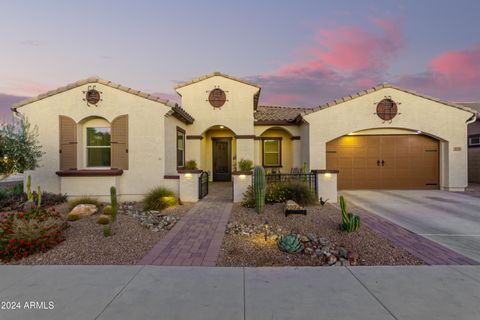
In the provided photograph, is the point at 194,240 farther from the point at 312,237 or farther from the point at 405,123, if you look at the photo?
the point at 405,123

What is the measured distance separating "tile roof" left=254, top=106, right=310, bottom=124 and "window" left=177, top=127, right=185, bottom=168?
422cm

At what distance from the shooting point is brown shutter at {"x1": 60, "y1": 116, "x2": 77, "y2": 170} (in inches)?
397

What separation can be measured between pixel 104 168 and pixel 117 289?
7842mm

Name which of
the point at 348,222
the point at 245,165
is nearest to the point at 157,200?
the point at 245,165

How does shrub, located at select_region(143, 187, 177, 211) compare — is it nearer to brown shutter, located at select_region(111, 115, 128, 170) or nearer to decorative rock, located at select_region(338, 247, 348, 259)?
brown shutter, located at select_region(111, 115, 128, 170)

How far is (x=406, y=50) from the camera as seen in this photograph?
1450 cm

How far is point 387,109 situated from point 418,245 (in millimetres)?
8937

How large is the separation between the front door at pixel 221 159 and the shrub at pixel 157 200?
6673mm

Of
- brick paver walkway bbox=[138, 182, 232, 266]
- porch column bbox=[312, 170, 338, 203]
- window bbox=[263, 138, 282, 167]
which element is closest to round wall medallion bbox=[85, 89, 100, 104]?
brick paver walkway bbox=[138, 182, 232, 266]

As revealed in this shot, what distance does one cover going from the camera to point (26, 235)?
488 cm

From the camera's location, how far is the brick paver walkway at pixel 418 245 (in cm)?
450

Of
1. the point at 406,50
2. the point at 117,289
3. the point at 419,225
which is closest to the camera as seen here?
the point at 117,289

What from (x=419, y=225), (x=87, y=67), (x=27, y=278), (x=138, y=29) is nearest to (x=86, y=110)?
(x=138, y=29)

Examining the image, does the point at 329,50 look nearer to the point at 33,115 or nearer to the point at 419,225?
the point at 419,225
